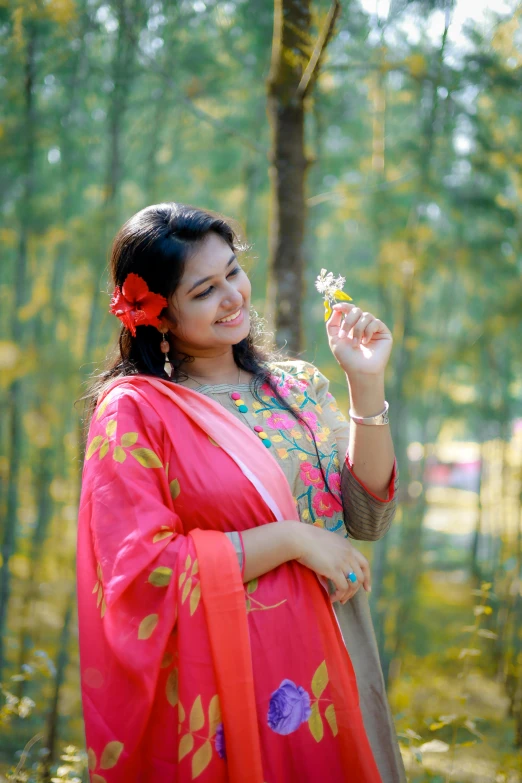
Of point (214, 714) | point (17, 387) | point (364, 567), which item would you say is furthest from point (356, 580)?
point (17, 387)

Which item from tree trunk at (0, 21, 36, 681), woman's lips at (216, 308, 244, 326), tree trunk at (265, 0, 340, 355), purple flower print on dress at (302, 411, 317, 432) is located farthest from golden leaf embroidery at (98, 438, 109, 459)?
tree trunk at (0, 21, 36, 681)

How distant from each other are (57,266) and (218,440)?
6727 millimetres

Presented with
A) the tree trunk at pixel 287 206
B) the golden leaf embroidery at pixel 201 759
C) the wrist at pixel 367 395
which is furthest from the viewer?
the tree trunk at pixel 287 206

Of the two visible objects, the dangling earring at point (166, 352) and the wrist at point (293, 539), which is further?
the dangling earring at point (166, 352)

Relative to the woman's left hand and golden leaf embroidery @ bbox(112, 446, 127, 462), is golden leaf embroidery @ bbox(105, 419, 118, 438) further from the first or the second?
the woman's left hand

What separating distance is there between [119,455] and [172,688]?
46 centimetres

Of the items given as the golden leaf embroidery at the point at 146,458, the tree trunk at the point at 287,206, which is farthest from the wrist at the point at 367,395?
the tree trunk at the point at 287,206

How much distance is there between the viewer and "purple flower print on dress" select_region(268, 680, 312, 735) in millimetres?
1302

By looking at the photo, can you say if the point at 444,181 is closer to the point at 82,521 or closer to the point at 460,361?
the point at 460,361

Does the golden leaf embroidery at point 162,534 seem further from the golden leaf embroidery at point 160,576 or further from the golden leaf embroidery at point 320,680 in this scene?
the golden leaf embroidery at point 320,680

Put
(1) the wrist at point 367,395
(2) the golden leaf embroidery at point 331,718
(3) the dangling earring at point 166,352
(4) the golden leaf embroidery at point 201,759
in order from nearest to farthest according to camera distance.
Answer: (4) the golden leaf embroidery at point 201,759 < (2) the golden leaf embroidery at point 331,718 < (1) the wrist at point 367,395 < (3) the dangling earring at point 166,352

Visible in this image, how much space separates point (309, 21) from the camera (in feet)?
7.37

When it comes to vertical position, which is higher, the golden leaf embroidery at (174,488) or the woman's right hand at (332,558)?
the golden leaf embroidery at (174,488)

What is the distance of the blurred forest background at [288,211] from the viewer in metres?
2.53
